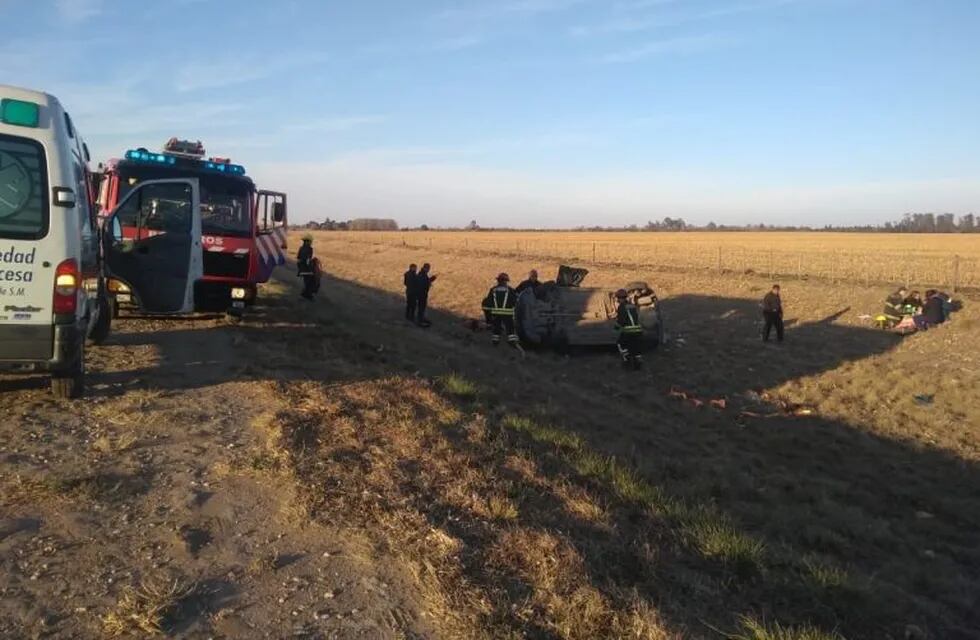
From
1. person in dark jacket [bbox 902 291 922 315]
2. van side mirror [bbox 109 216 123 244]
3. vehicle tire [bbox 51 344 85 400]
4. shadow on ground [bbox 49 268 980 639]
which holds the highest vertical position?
van side mirror [bbox 109 216 123 244]

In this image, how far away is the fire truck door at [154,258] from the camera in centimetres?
1070

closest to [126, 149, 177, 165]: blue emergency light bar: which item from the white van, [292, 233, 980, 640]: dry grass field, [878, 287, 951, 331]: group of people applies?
[292, 233, 980, 640]: dry grass field

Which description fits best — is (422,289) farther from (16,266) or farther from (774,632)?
(774,632)

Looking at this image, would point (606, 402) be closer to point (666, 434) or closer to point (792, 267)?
point (666, 434)

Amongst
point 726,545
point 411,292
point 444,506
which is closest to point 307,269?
point 411,292

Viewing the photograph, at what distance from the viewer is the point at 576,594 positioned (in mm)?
3852

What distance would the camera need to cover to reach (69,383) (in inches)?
273

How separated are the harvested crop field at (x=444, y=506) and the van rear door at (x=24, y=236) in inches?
37.7

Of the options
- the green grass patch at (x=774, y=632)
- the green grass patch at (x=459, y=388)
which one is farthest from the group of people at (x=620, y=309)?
the green grass patch at (x=774, y=632)

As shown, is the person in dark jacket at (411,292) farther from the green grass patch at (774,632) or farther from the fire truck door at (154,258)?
the green grass patch at (774,632)

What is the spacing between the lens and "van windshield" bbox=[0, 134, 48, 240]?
20.0 ft

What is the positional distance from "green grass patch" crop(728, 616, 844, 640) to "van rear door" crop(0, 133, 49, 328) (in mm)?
5623

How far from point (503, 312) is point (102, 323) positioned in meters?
8.17

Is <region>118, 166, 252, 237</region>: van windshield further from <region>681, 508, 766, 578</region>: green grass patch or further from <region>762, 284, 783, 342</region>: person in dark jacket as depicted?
<region>762, 284, 783, 342</region>: person in dark jacket
